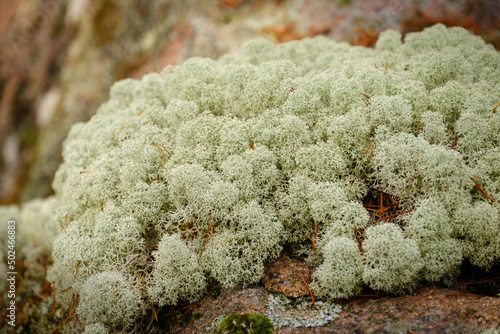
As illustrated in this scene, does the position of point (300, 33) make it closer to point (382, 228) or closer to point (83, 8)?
point (382, 228)

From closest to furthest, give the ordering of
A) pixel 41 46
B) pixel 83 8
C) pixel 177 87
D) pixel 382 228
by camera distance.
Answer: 1. pixel 382 228
2. pixel 177 87
3. pixel 83 8
4. pixel 41 46

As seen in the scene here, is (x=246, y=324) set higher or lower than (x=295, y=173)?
lower

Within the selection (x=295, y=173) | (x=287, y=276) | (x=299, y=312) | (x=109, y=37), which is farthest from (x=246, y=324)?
(x=109, y=37)

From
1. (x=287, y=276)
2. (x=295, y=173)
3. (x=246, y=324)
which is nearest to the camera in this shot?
(x=246, y=324)

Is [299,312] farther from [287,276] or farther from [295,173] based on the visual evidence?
[295,173]

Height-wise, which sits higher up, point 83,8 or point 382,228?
point 83,8

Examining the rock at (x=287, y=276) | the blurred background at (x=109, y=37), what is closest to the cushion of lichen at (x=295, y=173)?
the rock at (x=287, y=276)

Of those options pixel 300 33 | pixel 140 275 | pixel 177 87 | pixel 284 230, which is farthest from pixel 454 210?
pixel 300 33
